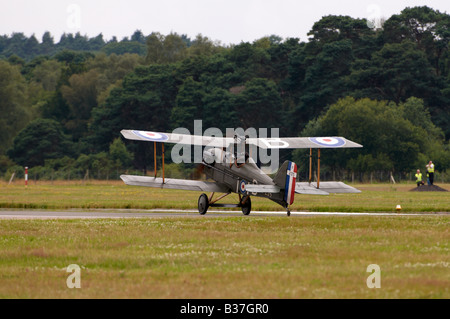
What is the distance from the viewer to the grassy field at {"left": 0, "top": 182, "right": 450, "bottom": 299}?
44.8 feet

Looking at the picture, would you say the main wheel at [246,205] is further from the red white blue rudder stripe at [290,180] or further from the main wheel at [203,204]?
the red white blue rudder stripe at [290,180]

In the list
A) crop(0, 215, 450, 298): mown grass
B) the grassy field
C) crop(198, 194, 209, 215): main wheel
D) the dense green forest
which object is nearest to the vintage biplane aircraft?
crop(198, 194, 209, 215): main wheel

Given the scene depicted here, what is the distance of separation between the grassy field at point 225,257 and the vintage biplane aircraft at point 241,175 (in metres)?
3.03

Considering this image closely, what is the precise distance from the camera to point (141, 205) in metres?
39.2

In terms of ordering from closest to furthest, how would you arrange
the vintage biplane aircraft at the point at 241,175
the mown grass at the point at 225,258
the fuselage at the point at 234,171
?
the mown grass at the point at 225,258 → the vintage biplane aircraft at the point at 241,175 → the fuselage at the point at 234,171

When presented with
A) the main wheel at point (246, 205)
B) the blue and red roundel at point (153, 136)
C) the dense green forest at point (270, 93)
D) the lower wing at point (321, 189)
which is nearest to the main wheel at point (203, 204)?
the main wheel at point (246, 205)

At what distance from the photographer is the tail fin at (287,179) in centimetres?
2938

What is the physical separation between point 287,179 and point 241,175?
2.54 meters

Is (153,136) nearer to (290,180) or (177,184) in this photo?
(177,184)

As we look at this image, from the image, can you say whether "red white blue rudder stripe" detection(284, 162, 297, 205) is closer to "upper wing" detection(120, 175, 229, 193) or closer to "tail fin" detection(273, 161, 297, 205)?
"tail fin" detection(273, 161, 297, 205)

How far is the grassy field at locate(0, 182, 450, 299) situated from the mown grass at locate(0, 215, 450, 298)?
0.02m
